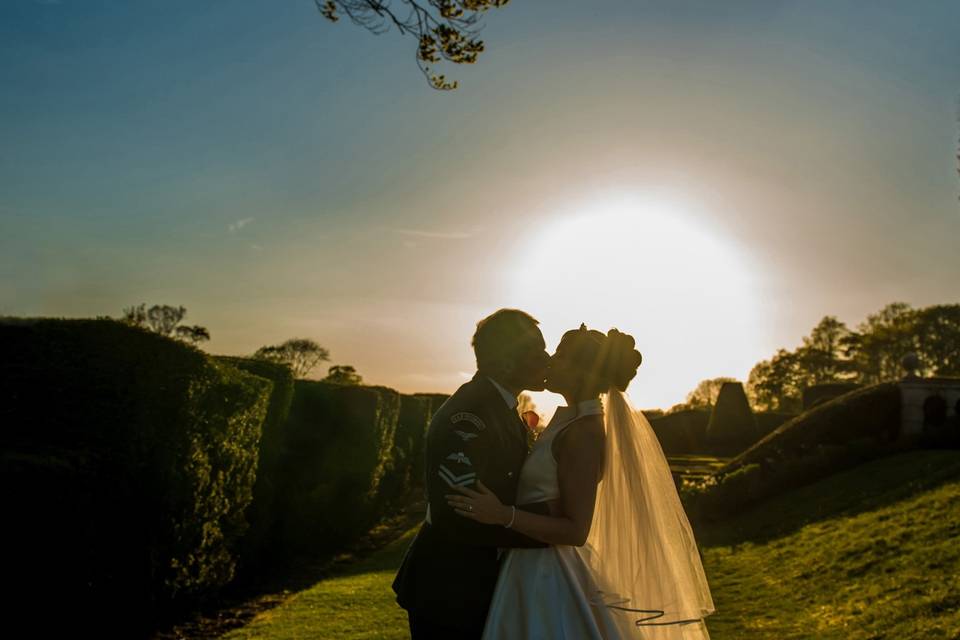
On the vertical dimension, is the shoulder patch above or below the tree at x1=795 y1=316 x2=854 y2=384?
below

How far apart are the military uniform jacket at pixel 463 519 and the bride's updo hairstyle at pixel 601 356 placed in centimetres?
51

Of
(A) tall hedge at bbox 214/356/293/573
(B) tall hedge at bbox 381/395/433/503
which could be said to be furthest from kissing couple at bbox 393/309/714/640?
(B) tall hedge at bbox 381/395/433/503

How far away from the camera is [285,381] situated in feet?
50.5

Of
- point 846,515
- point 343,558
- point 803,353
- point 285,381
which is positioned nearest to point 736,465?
point 846,515

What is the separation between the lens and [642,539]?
4.55 meters

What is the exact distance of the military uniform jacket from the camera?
3740mm

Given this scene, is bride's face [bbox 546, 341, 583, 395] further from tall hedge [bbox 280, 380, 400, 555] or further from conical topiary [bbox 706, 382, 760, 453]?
conical topiary [bbox 706, 382, 760, 453]

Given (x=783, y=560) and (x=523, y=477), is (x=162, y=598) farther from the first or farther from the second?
(x=783, y=560)

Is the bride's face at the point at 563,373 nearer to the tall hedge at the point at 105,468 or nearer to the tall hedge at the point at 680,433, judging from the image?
the tall hedge at the point at 105,468

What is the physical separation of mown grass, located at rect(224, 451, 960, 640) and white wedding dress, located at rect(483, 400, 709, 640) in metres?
6.45

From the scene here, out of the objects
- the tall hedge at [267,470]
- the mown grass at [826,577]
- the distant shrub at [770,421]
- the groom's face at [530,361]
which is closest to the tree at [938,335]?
the distant shrub at [770,421]

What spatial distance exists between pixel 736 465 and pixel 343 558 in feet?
44.8

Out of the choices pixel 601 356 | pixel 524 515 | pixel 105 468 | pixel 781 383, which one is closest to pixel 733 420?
pixel 105 468

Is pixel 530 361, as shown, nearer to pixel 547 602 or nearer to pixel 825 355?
pixel 547 602
